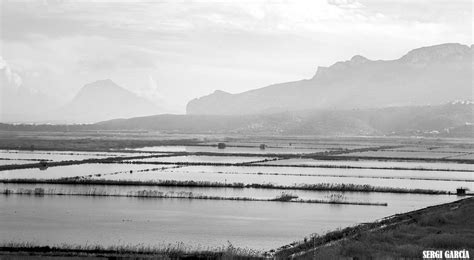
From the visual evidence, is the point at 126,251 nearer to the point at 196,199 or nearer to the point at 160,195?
the point at 196,199

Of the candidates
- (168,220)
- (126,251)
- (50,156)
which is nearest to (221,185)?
(168,220)

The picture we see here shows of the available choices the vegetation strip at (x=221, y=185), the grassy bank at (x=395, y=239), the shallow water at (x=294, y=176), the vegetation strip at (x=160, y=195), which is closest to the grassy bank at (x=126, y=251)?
Answer: the grassy bank at (x=395, y=239)

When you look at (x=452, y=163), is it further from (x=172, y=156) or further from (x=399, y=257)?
(x=399, y=257)

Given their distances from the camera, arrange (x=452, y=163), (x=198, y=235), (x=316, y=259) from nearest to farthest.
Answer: (x=316, y=259)
(x=198, y=235)
(x=452, y=163)

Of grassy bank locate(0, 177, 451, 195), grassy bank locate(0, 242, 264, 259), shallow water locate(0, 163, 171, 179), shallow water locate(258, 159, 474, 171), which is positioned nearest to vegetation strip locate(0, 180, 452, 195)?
grassy bank locate(0, 177, 451, 195)

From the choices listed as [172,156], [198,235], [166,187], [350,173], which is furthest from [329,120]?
[198,235]

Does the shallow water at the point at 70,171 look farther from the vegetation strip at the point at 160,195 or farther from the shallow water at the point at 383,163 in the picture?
the shallow water at the point at 383,163
